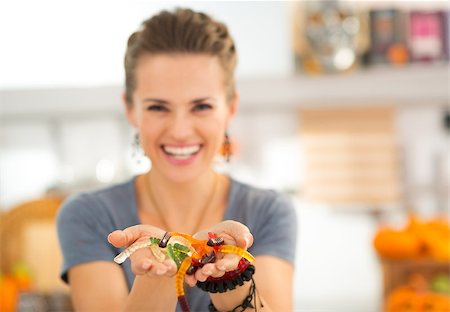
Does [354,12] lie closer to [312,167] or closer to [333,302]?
[312,167]

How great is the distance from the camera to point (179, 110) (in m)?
0.48

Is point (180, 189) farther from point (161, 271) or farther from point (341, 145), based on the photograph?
point (341, 145)

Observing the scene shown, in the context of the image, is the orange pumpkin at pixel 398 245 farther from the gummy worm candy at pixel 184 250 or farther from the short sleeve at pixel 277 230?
the gummy worm candy at pixel 184 250

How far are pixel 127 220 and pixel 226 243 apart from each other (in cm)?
12

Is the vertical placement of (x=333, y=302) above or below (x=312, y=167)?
below

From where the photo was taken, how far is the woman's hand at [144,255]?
0.41 m

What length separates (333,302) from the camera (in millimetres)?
1702

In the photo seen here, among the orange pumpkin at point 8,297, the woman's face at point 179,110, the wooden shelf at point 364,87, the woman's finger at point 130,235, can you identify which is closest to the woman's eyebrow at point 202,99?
the woman's face at point 179,110

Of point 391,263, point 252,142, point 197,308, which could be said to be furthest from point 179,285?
point 252,142

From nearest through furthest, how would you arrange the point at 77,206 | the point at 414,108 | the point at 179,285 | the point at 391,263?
1. the point at 179,285
2. the point at 77,206
3. the point at 391,263
4. the point at 414,108

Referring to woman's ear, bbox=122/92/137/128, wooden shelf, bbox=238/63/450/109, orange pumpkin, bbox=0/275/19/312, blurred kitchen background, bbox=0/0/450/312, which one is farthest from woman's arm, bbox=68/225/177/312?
wooden shelf, bbox=238/63/450/109

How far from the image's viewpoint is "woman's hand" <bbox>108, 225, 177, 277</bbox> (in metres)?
0.41

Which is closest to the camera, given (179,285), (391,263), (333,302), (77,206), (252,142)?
(179,285)

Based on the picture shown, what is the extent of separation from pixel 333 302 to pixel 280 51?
648 mm
